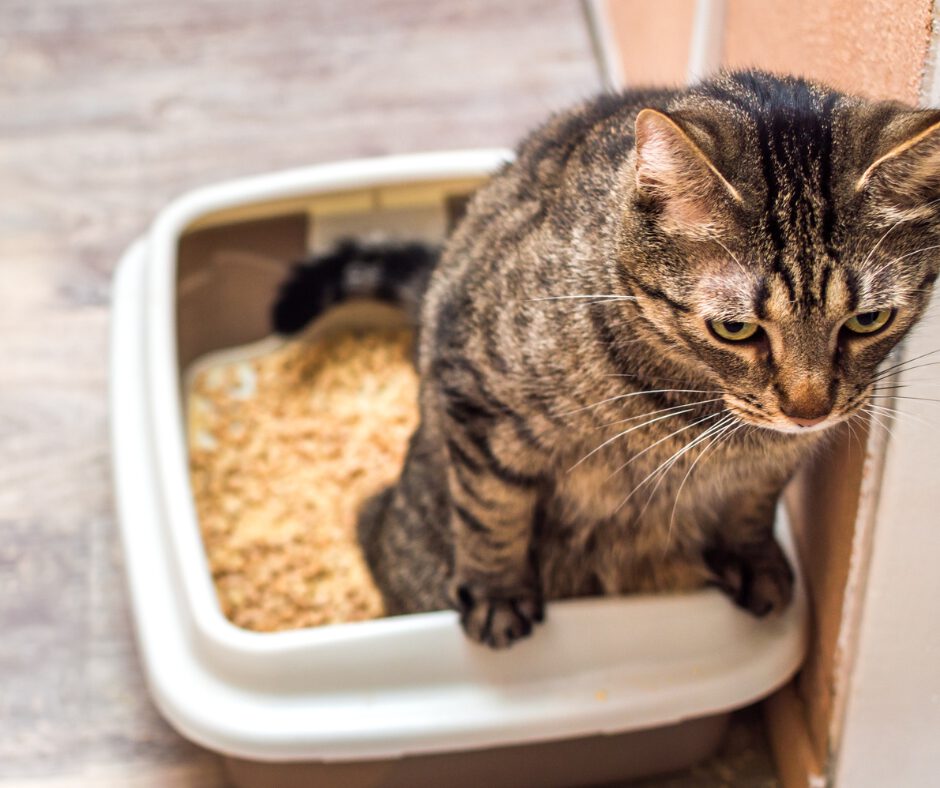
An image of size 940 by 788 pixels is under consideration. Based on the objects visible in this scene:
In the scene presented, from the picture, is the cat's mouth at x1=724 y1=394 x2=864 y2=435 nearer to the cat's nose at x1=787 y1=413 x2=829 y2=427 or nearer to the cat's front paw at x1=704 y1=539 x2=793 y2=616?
the cat's nose at x1=787 y1=413 x2=829 y2=427

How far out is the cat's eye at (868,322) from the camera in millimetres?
929

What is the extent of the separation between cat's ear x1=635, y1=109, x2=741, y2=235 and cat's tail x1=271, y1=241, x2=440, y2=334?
786 millimetres

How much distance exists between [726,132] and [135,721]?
114cm

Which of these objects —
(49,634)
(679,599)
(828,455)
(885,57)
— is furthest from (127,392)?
(885,57)

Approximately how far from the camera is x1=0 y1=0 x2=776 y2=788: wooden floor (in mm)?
1569

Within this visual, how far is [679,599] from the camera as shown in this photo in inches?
52.1

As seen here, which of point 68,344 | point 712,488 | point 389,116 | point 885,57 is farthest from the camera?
point 389,116

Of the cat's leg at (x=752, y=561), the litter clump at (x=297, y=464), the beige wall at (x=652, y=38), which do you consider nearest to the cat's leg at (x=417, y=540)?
the litter clump at (x=297, y=464)

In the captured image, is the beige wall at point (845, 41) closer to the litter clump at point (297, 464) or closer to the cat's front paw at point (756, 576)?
the cat's front paw at point (756, 576)

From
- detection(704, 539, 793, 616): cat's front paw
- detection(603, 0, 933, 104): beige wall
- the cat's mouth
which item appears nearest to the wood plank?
detection(603, 0, 933, 104): beige wall

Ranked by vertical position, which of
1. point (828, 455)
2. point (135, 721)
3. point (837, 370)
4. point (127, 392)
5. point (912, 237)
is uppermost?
point (912, 237)

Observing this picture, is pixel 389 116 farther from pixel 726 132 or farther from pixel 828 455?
pixel 726 132

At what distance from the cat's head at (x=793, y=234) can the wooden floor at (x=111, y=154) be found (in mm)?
Answer: 955

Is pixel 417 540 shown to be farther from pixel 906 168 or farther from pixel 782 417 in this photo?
pixel 906 168
